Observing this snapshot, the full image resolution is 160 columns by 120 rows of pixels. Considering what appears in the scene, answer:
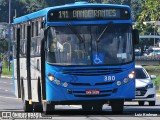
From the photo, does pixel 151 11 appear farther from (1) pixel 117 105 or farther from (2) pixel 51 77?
(2) pixel 51 77

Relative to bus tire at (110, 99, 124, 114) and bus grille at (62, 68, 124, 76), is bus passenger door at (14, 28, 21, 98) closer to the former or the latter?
bus tire at (110, 99, 124, 114)

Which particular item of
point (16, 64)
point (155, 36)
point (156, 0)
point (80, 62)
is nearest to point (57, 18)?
point (80, 62)

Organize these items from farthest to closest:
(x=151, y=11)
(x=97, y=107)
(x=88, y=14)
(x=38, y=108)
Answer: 1. (x=151, y=11)
2. (x=38, y=108)
3. (x=97, y=107)
4. (x=88, y=14)

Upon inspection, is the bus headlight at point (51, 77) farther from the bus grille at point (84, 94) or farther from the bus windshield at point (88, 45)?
the bus grille at point (84, 94)

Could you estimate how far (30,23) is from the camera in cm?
2422

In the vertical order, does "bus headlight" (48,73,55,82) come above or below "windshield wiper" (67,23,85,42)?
below

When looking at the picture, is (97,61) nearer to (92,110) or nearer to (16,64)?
(92,110)

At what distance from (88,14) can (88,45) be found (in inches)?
37.4

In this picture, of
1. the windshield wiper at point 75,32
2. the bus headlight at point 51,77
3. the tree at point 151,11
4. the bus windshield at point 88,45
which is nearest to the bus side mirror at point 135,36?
the bus windshield at point 88,45

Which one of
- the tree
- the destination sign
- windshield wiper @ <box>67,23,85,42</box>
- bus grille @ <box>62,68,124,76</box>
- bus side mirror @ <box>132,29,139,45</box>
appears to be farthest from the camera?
the tree

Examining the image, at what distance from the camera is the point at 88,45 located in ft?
70.2

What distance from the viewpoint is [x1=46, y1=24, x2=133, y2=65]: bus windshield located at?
2130cm

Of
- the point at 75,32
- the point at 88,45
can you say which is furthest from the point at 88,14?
the point at 88,45

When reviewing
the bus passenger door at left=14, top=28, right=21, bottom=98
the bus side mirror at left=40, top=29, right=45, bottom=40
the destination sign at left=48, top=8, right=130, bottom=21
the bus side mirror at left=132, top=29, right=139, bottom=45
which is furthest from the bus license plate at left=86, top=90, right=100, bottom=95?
the bus passenger door at left=14, top=28, right=21, bottom=98
